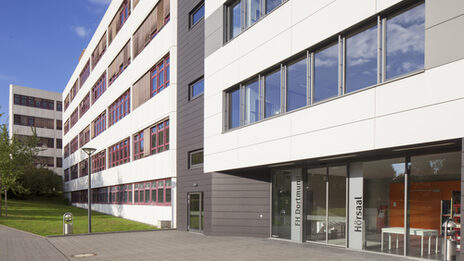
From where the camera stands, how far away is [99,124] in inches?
1426

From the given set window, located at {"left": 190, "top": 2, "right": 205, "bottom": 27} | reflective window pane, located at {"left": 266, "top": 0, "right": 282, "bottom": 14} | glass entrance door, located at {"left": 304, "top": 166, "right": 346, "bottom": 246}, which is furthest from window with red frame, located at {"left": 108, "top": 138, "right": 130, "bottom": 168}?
glass entrance door, located at {"left": 304, "top": 166, "right": 346, "bottom": 246}

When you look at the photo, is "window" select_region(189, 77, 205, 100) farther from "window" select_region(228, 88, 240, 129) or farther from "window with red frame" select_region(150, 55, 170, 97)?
"window" select_region(228, 88, 240, 129)

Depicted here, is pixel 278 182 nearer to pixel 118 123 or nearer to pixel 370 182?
pixel 370 182

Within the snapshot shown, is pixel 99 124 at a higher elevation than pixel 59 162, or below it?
higher

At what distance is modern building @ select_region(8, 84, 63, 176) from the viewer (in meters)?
59.2

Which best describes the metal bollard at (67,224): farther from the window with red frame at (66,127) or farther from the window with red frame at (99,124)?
the window with red frame at (66,127)

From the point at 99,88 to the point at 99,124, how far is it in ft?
11.2

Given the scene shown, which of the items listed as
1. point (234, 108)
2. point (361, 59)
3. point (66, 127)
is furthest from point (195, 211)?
point (66, 127)

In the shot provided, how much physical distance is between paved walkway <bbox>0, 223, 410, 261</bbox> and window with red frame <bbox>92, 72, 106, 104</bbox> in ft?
67.6

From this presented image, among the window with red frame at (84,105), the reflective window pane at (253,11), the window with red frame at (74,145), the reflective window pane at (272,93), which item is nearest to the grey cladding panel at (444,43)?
the reflective window pane at (272,93)

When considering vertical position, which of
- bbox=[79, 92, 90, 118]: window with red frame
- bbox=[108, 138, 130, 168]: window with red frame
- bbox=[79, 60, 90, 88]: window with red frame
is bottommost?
bbox=[108, 138, 130, 168]: window with red frame

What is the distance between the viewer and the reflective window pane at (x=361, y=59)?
33.2 ft

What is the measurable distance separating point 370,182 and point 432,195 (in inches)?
73.2

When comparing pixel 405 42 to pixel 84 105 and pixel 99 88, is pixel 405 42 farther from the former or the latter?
pixel 84 105
